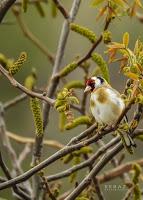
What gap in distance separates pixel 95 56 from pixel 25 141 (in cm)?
88

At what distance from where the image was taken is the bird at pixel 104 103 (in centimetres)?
201

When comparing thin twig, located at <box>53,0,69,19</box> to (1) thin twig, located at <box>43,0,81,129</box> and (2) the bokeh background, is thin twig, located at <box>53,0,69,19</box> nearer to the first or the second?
(1) thin twig, located at <box>43,0,81,129</box>

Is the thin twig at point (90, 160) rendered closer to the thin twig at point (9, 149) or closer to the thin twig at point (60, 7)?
the thin twig at point (9, 149)

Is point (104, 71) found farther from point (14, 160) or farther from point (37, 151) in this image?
point (14, 160)

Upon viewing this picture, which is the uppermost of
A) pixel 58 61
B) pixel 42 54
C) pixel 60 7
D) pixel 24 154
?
pixel 60 7

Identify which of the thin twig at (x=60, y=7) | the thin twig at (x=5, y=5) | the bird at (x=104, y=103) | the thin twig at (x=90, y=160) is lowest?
the thin twig at (x=90, y=160)

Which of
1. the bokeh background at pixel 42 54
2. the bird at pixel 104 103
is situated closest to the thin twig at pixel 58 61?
the bird at pixel 104 103

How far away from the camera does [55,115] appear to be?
24.2 feet

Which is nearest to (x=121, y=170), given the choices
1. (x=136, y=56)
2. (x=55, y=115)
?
(x=136, y=56)

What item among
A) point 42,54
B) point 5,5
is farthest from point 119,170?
point 42,54

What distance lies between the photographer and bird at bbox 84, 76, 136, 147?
201 cm

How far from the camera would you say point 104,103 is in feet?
6.89

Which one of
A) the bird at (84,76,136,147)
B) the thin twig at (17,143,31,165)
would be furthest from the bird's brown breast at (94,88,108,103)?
the thin twig at (17,143,31,165)

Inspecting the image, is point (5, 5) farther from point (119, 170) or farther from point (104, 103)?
point (119, 170)
